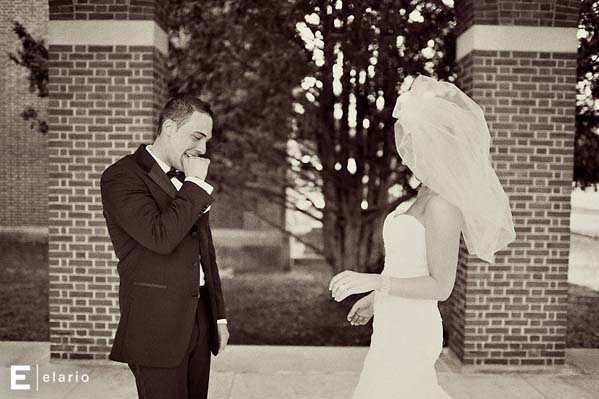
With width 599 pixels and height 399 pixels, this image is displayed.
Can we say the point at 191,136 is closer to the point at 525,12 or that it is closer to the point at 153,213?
the point at 153,213

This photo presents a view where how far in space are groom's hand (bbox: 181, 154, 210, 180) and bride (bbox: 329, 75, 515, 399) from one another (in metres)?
0.76

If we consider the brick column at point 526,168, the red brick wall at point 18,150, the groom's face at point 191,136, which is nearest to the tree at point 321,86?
the brick column at point 526,168

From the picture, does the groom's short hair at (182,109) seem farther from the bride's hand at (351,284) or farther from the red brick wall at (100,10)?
the red brick wall at (100,10)

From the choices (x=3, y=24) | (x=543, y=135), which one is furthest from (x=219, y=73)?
(x=3, y=24)

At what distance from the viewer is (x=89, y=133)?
19.5ft

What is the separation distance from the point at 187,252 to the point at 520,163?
4028mm

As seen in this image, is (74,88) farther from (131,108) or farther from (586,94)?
(586,94)

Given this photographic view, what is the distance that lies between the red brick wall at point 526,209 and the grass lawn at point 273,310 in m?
2.81

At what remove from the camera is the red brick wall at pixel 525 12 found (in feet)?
19.3

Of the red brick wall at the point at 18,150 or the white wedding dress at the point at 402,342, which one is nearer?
the white wedding dress at the point at 402,342

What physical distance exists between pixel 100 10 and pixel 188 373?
4.04 meters

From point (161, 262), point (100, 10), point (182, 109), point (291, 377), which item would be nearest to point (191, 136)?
point (182, 109)

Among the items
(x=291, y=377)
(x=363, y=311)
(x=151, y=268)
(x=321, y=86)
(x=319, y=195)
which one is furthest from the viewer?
(x=319, y=195)

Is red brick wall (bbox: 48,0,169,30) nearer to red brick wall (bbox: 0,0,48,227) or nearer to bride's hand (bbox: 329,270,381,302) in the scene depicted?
bride's hand (bbox: 329,270,381,302)
